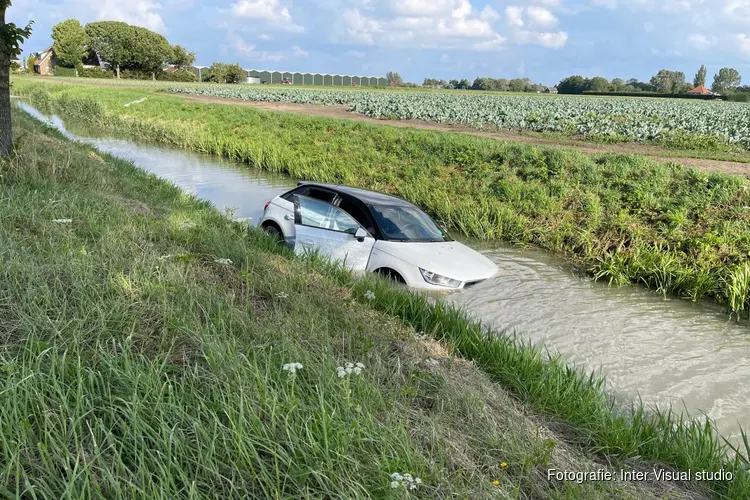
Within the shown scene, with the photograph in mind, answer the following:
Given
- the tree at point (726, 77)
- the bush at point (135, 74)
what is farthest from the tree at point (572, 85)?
the bush at point (135, 74)

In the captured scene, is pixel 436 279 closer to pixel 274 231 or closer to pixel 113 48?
pixel 274 231

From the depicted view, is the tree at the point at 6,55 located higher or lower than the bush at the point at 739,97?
lower

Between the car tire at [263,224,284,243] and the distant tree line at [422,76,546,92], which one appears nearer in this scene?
the car tire at [263,224,284,243]

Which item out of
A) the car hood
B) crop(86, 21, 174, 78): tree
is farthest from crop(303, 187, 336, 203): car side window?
crop(86, 21, 174, 78): tree

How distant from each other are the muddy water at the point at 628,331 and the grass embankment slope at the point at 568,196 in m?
0.58

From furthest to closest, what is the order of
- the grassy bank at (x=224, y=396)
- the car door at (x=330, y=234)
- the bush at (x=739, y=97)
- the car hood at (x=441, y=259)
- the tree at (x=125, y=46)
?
the tree at (x=125, y=46) → the bush at (x=739, y=97) → the car door at (x=330, y=234) → the car hood at (x=441, y=259) → the grassy bank at (x=224, y=396)

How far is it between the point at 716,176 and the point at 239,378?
13339 mm

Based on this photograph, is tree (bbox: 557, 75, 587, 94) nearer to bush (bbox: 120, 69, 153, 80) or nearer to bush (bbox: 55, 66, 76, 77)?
bush (bbox: 120, 69, 153, 80)

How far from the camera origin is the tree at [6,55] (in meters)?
7.41

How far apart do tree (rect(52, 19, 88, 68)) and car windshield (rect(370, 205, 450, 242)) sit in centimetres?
Answer: 11263

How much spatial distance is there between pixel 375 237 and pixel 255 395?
16.3ft

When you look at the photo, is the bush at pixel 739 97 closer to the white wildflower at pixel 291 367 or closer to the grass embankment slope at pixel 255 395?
the grass embankment slope at pixel 255 395

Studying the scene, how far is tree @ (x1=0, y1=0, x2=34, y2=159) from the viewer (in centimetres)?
741

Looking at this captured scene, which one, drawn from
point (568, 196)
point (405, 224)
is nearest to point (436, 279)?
point (405, 224)
